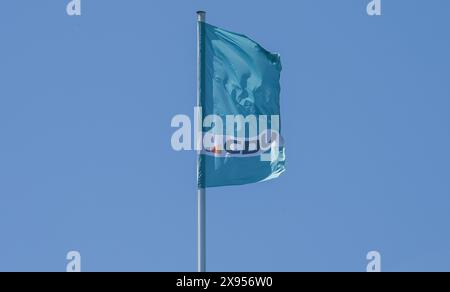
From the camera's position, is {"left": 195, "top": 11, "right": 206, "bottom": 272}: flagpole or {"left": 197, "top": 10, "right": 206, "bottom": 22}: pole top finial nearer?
{"left": 195, "top": 11, "right": 206, "bottom": 272}: flagpole

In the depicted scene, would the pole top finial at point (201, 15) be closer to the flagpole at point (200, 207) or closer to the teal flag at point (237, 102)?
the flagpole at point (200, 207)

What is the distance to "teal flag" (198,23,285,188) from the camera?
35.0 meters

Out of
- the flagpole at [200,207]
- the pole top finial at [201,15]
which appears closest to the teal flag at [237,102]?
the flagpole at [200,207]

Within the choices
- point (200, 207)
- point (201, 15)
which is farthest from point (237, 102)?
point (200, 207)

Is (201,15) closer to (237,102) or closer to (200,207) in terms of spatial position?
(237,102)

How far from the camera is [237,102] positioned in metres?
35.8

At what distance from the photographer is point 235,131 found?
116 feet

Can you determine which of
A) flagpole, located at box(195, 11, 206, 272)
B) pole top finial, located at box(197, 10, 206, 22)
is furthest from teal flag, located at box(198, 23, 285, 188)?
pole top finial, located at box(197, 10, 206, 22)

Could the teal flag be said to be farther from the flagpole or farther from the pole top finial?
the pole top finial
